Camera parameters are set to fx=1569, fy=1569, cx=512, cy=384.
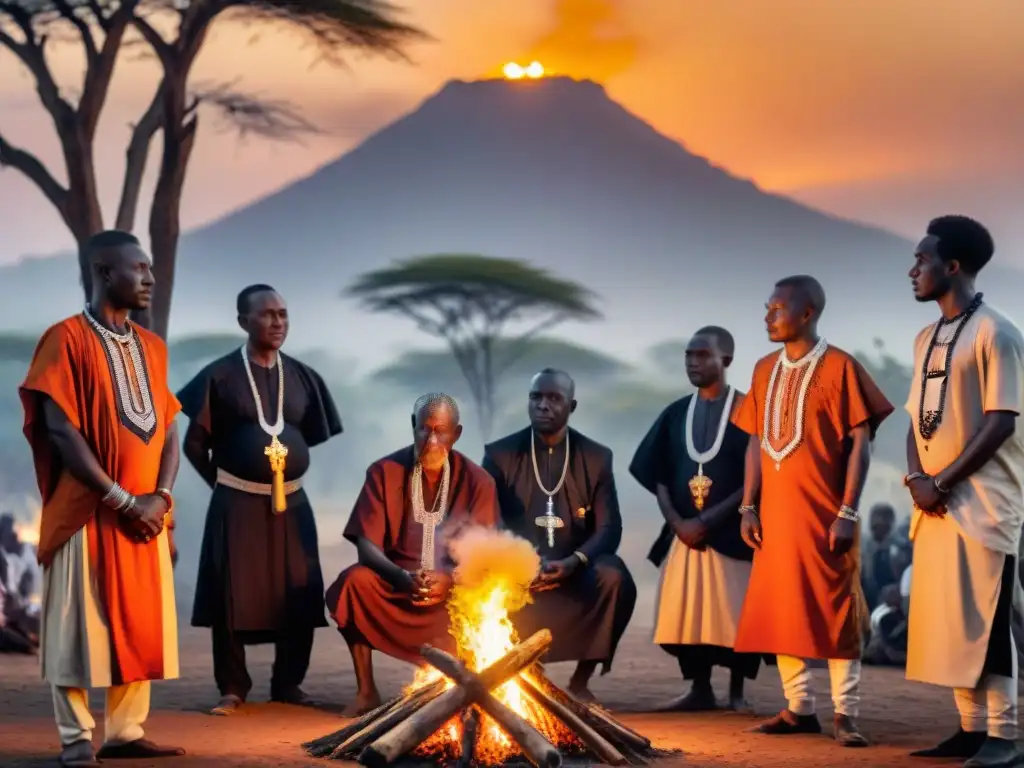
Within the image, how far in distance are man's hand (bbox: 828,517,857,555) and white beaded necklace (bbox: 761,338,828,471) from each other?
1.47 ft

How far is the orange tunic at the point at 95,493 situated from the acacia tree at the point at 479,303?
32.3ft

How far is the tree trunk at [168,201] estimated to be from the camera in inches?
614

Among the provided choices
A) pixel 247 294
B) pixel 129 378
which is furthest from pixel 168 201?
pixel 129 378

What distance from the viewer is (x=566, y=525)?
369 inches

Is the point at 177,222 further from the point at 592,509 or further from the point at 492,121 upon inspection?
the point at 592,509

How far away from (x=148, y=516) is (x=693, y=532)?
11.2 ft

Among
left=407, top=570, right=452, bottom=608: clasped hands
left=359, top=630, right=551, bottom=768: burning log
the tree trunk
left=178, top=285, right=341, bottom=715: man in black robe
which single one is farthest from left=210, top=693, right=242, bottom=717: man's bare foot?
the tree trunk

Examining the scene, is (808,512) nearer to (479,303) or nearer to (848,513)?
(848,513)

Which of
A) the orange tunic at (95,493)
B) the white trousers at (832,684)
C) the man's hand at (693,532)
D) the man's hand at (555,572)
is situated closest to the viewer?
the orange tunic at (95,493)

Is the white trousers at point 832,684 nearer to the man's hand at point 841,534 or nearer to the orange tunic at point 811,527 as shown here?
the orange tunic at point 811,527

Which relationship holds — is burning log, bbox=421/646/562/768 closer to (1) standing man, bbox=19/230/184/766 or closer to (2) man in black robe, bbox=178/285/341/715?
(1) standing man, bbox=19/230/184/766

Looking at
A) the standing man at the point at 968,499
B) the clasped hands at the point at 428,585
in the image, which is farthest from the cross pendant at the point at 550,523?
the standing man at the point at 968,499

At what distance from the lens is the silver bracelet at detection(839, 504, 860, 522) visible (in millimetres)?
7863

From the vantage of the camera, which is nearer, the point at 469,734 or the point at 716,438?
the point at 469,734
